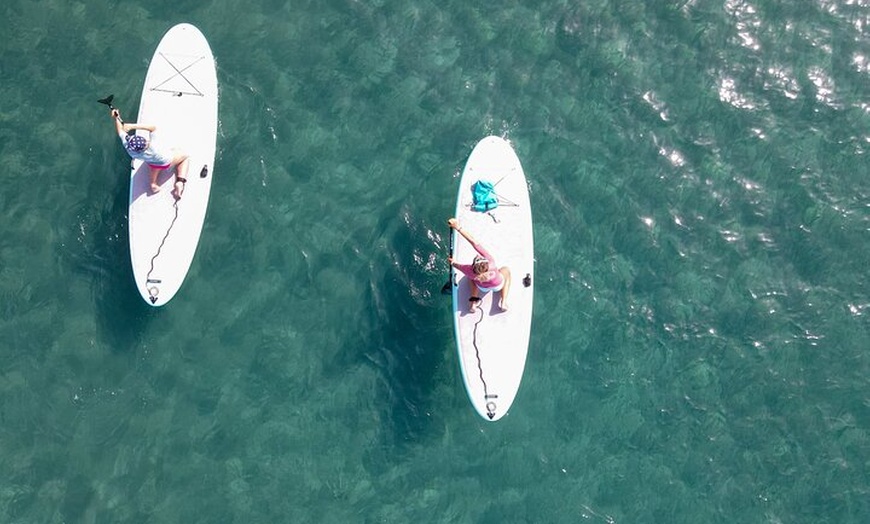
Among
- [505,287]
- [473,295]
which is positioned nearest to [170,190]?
[473,295]

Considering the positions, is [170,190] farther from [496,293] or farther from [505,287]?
[505,287]

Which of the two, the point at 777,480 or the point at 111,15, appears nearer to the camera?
the point at 777,480

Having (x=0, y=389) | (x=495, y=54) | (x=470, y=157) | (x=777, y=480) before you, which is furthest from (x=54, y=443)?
(x=777, y=480)

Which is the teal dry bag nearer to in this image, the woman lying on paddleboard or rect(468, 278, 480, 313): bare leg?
rect(468, 278, 480, 313): bare leg

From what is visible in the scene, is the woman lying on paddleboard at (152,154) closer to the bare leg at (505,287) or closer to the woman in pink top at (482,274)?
the woman in pink top at (482,274)

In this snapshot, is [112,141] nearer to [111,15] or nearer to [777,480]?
[111,15]

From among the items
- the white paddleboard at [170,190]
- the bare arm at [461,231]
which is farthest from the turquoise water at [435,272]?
the bare arm at [461,231]

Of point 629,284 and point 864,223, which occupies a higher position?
point 864,223
